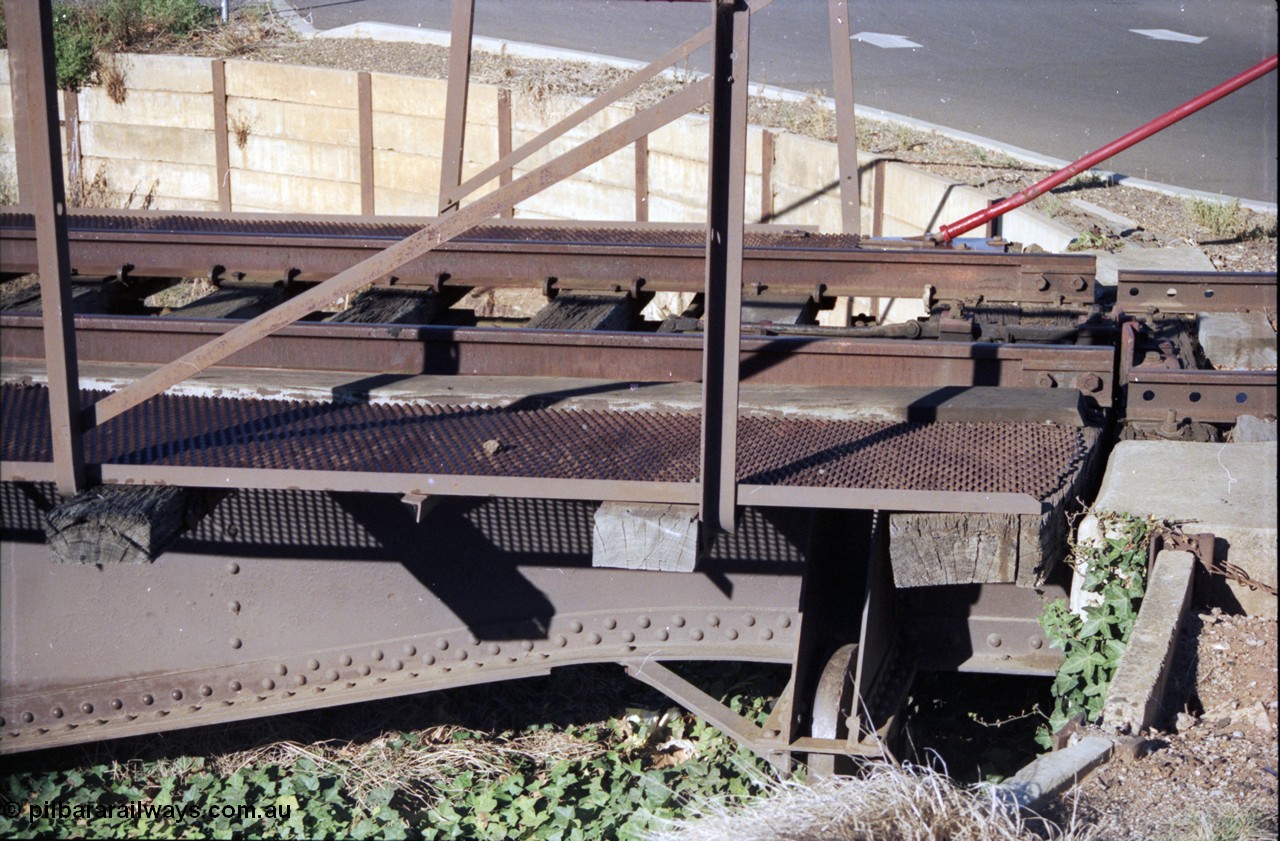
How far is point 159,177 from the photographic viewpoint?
44.5ft

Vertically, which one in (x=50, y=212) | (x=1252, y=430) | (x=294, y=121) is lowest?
(x=1252, y=430)

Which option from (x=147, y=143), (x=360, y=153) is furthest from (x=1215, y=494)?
(x=147, y=143)

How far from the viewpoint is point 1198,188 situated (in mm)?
9930

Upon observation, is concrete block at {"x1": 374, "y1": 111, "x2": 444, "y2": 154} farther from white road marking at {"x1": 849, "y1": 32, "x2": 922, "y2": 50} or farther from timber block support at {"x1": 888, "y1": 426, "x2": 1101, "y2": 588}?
timber block support at {"x1": 888, "y1": 426, "x2": 1101, "y2": 588}

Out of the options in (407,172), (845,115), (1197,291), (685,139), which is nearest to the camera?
Answer: (1197,291)

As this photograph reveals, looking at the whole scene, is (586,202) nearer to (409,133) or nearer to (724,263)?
(409,133)

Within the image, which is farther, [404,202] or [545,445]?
[404,202]

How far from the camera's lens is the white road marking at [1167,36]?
16734mm

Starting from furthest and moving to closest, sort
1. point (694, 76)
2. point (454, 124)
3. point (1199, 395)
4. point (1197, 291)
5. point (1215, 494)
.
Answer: point (694, 76), point (454, 124), point (1197, 291), point (1199, 395), point (1215, 494)

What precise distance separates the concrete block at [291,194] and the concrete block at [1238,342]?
947 centimetres

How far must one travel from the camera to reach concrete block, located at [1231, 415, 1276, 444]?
415cm

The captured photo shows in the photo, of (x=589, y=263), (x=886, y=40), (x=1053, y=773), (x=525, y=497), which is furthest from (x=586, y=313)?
(x=886, y=40)

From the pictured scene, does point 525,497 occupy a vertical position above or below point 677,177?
below

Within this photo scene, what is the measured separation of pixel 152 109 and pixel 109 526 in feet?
37.8
